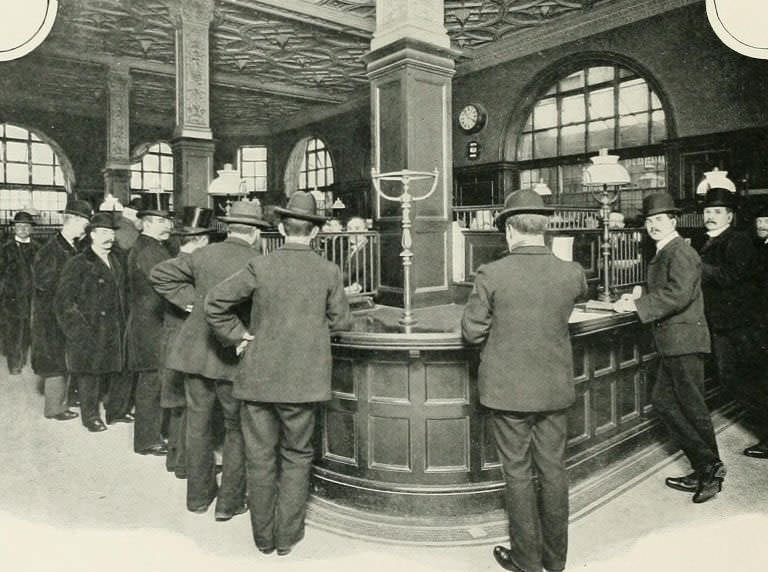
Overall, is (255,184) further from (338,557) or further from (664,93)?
(338,557)

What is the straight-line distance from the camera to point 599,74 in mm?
9000

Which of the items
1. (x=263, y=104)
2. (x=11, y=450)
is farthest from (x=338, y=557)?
(x=263, y=104)

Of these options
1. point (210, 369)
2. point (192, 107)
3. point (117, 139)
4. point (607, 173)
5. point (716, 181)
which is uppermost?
point (117, 139)

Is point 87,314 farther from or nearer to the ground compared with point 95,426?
farther from the ground

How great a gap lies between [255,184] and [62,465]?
1450 cm

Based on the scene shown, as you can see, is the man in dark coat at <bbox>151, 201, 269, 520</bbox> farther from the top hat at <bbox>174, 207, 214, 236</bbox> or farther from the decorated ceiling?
the decorated ceiling

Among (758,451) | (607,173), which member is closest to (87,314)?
(607,173)

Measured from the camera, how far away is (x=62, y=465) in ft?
12.6

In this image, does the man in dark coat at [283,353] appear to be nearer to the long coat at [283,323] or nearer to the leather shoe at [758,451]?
the long coat at [283,323]

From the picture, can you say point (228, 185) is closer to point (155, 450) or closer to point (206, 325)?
point (155, 450)

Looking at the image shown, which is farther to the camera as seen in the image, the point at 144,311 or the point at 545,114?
the point at 545,114

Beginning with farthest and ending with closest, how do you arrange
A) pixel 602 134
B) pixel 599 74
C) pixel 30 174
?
pixel 30 174, pixel 602 134, pixel 599 74

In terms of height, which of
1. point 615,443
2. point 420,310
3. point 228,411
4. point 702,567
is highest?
point 420,310

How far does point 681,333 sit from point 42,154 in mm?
14925
